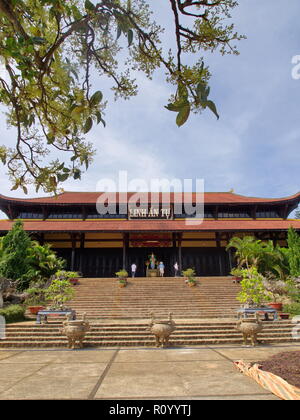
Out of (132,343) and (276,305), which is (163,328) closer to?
(132,343)

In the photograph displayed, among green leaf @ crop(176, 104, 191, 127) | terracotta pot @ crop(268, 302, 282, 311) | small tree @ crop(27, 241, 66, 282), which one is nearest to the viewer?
green leaf @ crop(176, 104, 191, 127)

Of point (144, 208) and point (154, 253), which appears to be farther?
point (144, 208)

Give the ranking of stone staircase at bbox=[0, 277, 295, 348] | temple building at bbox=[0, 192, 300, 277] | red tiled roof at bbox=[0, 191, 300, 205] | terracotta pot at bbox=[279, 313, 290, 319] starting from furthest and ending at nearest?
red tiled roof at bbox=[0, 191, 300, 205] → temple building at bbox=[0, 192, 300, 277] → terracotta pot at bbox=[279, 313, 290, 319] → stone staircase at bbox=[0, 277, 295, 348]

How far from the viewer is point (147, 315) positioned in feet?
35.2

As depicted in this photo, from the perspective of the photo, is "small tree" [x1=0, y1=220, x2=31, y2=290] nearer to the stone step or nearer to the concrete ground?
the stone step

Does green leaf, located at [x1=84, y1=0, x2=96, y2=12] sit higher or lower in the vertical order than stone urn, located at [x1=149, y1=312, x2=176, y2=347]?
higher

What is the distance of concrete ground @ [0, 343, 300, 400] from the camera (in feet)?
10.6

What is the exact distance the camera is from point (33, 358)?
5.69m

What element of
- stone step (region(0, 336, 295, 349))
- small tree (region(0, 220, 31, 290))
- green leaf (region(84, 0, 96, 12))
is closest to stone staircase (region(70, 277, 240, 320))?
small tree (region(0, 220, 31, 290))

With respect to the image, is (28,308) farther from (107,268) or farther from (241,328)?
(241,328)

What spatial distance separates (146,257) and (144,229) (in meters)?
3.02

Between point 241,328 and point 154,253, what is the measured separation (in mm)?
13114
